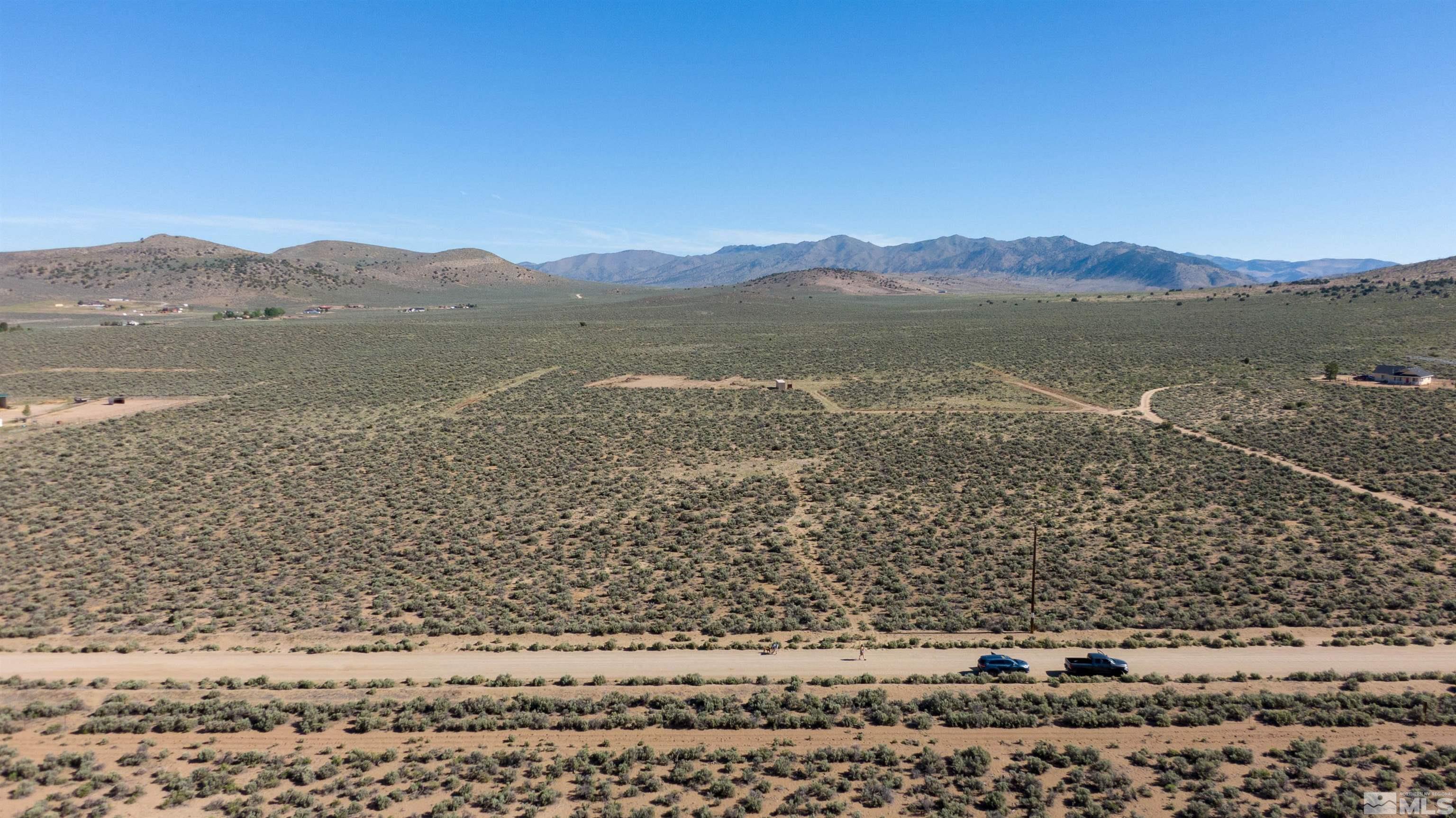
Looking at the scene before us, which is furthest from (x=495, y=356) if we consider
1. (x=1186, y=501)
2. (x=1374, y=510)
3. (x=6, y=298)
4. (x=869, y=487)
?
(x=6, y=298)

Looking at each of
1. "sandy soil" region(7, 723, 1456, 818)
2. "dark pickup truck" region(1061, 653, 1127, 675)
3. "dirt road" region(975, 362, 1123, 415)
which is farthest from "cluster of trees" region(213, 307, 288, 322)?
"dark pickup truck" region(1061, 653, 1127, 675)

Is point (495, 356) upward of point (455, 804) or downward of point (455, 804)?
upward

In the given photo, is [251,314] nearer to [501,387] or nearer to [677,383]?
[501,387]

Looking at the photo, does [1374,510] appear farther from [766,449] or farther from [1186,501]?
[766,449]

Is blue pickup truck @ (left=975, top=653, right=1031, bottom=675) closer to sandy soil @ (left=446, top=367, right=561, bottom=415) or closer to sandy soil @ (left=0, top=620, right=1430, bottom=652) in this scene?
sandy soil @ (left=0, top=620, right=1430, bottom=652)

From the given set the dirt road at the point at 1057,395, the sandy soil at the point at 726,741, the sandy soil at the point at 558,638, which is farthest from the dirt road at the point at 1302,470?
the sandy soil at the point at 726,741

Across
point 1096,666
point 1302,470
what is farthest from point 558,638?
point 1302,470
